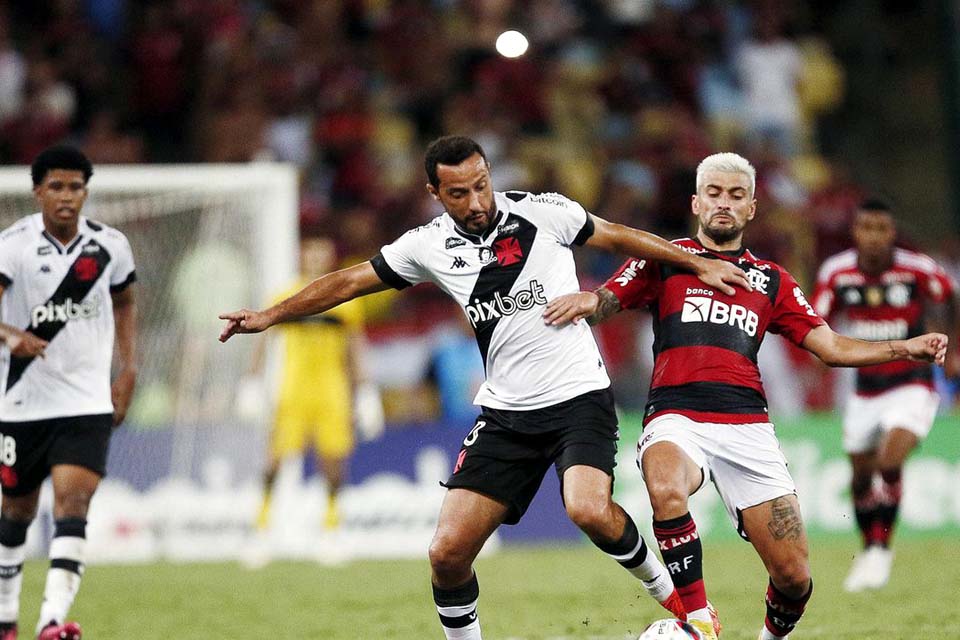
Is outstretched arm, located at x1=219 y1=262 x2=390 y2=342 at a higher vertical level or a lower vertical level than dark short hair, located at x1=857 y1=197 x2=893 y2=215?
lower

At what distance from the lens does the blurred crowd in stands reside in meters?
18.4

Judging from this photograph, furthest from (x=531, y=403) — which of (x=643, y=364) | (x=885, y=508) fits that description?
(x=643, y=364)

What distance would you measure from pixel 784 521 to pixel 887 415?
196 inches

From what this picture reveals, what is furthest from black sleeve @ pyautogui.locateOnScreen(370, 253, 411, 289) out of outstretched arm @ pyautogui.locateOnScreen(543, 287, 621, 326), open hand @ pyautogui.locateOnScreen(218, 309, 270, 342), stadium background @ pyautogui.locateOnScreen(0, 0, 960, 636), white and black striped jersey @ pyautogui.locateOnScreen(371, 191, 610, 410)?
stadium background @ pyautogui.locateOnScreen(0, 0, 960, 636)

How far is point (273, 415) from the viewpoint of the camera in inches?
596

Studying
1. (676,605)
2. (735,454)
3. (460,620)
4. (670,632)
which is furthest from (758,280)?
(460,620)

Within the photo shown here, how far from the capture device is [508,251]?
24.3 ft

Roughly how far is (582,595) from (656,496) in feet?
13.5

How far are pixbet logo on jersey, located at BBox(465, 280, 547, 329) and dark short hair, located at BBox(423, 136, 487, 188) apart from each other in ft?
2.07

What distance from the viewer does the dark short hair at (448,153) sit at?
721 cm

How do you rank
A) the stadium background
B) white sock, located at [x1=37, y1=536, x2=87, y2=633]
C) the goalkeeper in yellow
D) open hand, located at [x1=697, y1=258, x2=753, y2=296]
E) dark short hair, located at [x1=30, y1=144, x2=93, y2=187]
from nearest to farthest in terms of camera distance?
open hand, located at [x1=697, y1=258, x2=753, y2=296], white sock, located at [x1=37, y1=536, x2=87, y2=633], dark short hair, located at [x1=30, y1=144, x2=93, y2=187], the goalkeeper in yellow, the stadium background

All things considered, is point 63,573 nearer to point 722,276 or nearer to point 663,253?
point 663,253

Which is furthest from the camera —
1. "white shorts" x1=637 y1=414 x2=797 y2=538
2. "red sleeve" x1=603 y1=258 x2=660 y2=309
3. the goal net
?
the goal net

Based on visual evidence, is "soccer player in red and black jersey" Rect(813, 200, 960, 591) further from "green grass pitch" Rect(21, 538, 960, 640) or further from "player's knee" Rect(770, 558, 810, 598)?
"player's knee" Rect(770, 558, 810, 598)
